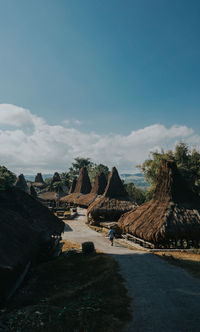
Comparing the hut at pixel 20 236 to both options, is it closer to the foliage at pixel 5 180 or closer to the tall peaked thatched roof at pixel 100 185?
the foliage at pixel 5 180

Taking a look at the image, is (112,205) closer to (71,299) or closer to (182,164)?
(182,164)

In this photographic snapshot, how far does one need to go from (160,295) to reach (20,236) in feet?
25.8

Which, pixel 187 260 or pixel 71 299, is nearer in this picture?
pixel 71 299

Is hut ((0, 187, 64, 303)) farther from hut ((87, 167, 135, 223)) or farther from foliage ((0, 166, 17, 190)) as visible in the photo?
hut ((87, 167, 135, 223))

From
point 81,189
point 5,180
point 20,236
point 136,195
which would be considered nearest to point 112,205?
point 5,180

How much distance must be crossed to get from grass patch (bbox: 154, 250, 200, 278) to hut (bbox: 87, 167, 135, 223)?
14540 millimetres

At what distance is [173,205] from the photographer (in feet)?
62.4

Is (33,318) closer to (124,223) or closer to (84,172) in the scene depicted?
(124,223)

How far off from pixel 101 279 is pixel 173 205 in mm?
10934

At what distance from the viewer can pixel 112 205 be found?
101ft

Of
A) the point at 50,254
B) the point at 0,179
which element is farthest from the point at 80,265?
the point at 0,179

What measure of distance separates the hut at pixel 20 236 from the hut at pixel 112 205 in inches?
472

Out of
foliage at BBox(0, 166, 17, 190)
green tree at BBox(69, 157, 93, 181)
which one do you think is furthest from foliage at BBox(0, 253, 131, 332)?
green tree at BBox(69, 157, 93, 181)

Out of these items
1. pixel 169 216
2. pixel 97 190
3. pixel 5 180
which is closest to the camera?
pixel 5 180
